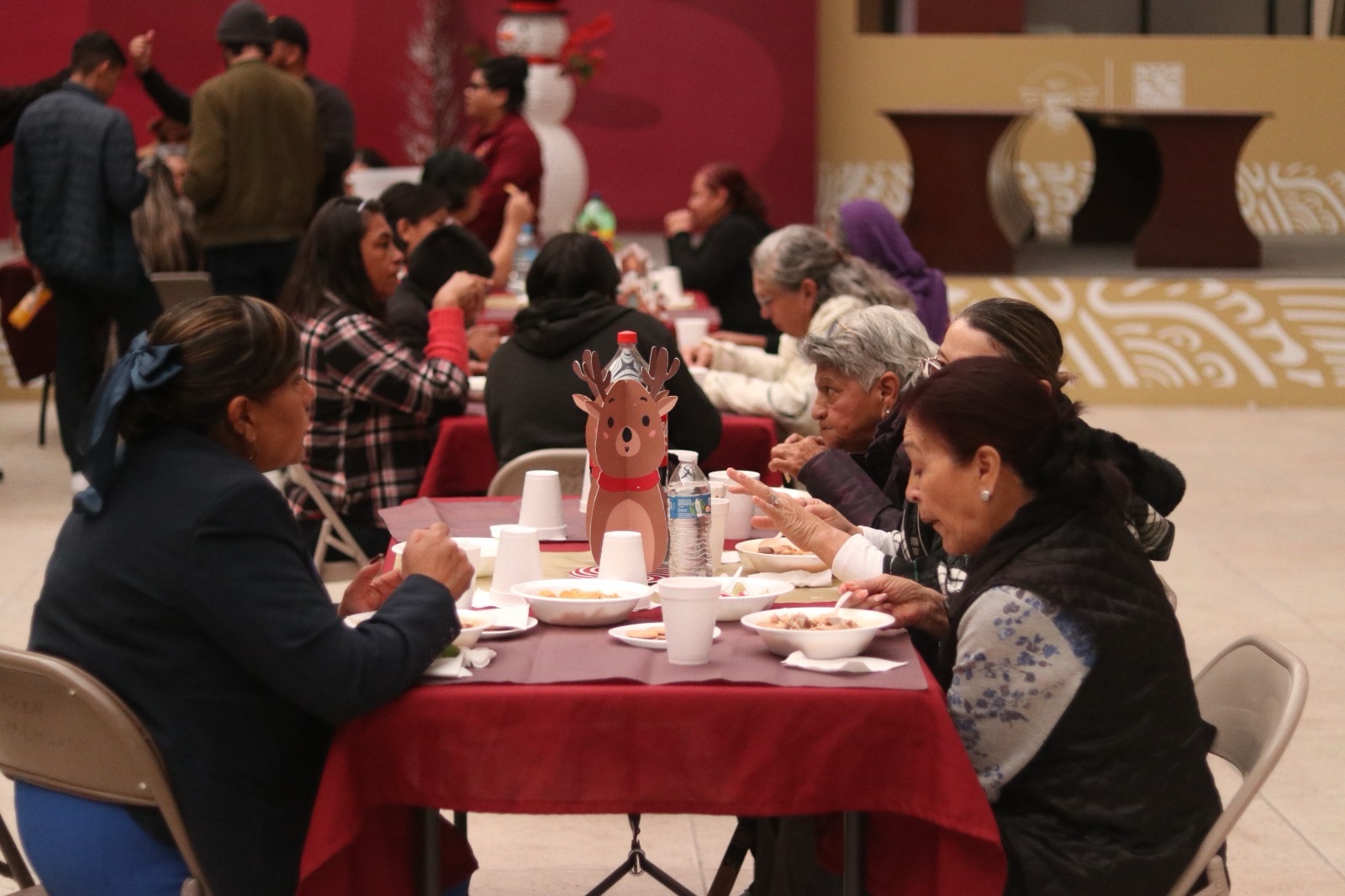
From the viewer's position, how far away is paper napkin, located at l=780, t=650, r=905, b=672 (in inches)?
79.2

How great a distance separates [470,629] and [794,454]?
45.8 inches

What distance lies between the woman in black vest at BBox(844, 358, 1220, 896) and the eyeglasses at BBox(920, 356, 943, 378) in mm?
673

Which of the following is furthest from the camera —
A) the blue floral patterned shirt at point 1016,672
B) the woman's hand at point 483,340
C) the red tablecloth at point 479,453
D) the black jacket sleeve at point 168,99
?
the black jacket sleeve at point 168,99

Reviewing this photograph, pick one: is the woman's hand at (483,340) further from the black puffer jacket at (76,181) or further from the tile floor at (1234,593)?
the black puffer jacket at (76,181)

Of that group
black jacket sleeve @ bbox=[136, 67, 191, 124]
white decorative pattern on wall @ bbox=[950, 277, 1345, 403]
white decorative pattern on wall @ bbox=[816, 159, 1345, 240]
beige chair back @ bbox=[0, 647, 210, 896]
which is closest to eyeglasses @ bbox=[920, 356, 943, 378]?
beige chair back @ bbox=[0, 647, 210, 896]

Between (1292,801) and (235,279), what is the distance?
4.73m

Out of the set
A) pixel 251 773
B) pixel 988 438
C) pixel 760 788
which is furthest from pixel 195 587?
pixel 988 438

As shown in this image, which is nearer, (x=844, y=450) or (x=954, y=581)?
(x=954, y=581)

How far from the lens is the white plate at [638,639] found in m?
2.10

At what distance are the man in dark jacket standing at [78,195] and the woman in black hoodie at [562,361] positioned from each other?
2770mm

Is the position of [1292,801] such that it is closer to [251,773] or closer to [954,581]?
[954,581]

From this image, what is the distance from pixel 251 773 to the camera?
1.94 meters

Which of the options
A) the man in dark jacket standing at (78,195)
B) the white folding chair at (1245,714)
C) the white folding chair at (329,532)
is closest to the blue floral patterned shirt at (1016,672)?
the white folding chair at (1245,714)

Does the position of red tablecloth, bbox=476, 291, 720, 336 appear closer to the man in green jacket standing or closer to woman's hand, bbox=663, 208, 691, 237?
woman's hand, bbox=663, 208, 691, 237
